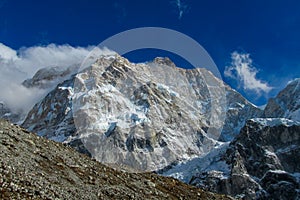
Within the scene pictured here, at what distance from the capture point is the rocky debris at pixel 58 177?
3831 cm

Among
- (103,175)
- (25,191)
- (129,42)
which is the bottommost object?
(25,191)

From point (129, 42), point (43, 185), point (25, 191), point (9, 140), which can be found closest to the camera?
point (25, 191)

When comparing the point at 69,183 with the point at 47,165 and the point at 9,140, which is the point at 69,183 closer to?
the point at 47,165

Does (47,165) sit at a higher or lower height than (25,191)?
higher

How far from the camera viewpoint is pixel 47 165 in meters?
46.9

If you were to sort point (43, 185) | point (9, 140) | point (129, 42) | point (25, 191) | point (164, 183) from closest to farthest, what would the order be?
point (25, 191)
point (43, 185)
point (9, 140)
point (164, 183)
point (129, 42)

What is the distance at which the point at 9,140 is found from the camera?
158ft

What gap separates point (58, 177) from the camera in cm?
4469

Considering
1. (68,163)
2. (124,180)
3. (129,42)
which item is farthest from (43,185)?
(129,42)

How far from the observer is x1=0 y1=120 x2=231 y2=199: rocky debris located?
38.3 m

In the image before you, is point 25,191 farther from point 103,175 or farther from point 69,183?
point 103,175

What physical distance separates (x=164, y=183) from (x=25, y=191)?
2928 cm

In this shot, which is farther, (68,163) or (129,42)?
(129,42)

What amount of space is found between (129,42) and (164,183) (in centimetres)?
4945
